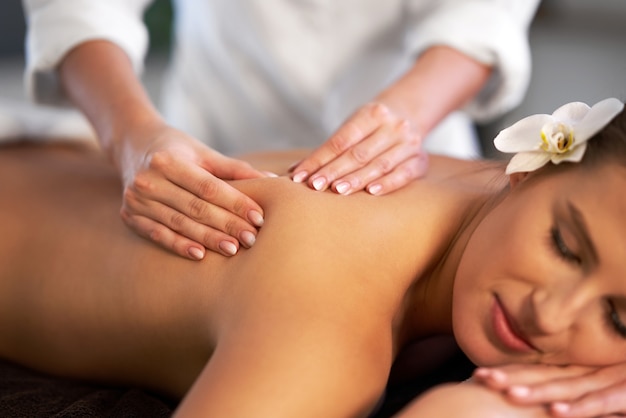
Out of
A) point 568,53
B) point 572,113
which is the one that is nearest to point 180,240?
point 572,113

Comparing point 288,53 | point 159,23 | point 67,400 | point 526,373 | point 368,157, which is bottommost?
point 67,400

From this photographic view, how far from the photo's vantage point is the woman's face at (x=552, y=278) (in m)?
0.92

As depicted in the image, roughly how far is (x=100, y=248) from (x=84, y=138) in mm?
464

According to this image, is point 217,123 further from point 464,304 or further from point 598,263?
point 598,263

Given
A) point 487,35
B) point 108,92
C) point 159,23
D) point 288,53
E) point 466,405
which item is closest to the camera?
point 466,405

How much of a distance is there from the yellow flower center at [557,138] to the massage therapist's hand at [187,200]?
34cm

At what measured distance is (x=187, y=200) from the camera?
108cm

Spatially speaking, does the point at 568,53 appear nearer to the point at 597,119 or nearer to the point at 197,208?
the point at 597,119

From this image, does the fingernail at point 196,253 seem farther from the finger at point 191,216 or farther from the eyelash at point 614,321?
the eyelash at point 614,321

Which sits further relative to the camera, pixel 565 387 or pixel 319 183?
pixel 319 183

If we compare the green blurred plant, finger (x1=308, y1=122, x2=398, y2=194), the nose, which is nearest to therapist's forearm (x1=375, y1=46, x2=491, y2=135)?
finger (x1=308, y1=122, x2=398, y2=194)

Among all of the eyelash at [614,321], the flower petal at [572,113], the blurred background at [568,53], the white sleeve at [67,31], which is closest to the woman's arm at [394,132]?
the flower petal at [572,113]

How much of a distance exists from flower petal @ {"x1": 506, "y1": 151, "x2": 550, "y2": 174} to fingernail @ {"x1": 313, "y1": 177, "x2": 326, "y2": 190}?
0.73ft

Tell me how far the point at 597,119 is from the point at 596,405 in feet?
1.03
